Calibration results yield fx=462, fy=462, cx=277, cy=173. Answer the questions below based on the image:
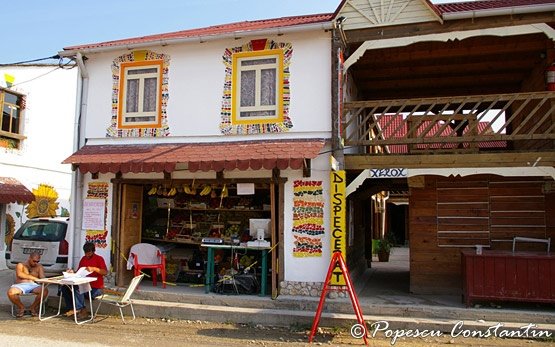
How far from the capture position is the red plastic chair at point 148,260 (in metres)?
9.86

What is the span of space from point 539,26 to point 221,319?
7.77m

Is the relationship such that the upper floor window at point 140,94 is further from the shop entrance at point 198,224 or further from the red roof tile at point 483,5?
the red roof tile at point 483,5

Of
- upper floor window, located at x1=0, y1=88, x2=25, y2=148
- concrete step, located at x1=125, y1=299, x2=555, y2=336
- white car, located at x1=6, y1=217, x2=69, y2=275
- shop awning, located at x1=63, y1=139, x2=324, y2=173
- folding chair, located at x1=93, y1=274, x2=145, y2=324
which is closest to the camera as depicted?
concrete step, located at x1=125, y1=299, x2=555, y2=336

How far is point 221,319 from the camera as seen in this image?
8336 millimetres

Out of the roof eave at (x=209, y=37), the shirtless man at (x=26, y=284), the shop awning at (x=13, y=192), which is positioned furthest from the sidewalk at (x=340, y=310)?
the roof eave at (x=209, y=37)

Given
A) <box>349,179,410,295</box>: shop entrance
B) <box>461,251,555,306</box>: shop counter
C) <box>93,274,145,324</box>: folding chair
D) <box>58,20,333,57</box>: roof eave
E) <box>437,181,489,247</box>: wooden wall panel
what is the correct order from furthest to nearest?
<box>349,179,410,295</box>: shop entrance < <box>437,181,489,247</box>: wooden wall panel < <box>58,20,333,57</box>: roof eave < <box>93,274,145,324</box>: folding chair < <box>461,251,555,306</box>: shop counter

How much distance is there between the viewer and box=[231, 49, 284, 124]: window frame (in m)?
9.44

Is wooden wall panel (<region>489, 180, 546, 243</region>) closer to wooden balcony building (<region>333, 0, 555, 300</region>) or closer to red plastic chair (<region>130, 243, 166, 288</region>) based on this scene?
wooden balcony building (<region>333, 0, 555, 300</region>)

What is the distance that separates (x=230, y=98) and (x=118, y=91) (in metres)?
2.69

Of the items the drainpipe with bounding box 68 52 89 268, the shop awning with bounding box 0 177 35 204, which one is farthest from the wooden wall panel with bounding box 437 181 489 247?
the shop awning with bounding box 0 177 35 204

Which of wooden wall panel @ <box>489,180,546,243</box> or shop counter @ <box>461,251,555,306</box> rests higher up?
wooden wall panel @ <box>489,180,546,243</box>

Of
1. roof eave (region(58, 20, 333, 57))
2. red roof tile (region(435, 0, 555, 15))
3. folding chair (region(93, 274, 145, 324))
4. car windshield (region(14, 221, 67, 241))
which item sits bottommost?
folding chair (region(93, 274, 145, 324))

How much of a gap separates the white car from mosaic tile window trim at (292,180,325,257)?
554 centimetres

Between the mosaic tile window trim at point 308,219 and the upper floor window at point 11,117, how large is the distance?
9707 mm
